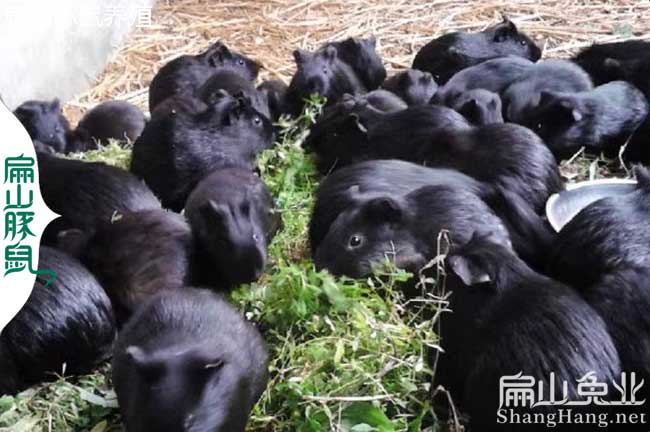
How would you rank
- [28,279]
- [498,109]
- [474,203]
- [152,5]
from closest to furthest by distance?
[28,279]
[474,203]
[498,109]
[152,5]

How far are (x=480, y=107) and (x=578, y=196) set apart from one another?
0.78 m

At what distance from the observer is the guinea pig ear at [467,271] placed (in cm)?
312

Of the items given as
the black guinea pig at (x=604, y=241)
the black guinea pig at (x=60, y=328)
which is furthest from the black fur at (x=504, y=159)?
the black guinea pig at (x=60, y=328)

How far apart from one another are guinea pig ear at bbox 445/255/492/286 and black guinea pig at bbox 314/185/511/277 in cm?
42

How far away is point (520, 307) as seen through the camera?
3059 millimetres

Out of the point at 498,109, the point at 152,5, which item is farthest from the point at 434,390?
the point at 152,5

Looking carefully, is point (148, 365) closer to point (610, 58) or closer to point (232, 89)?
point (232, 89)

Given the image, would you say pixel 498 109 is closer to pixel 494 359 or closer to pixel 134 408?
pixel 494 359

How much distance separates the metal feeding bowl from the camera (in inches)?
160

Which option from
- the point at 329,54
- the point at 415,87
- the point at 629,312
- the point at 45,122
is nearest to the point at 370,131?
the point at 415,87

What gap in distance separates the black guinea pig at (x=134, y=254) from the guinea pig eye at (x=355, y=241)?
61 cm

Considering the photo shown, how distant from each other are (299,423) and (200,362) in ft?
1.49

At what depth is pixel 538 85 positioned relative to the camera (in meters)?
5.25

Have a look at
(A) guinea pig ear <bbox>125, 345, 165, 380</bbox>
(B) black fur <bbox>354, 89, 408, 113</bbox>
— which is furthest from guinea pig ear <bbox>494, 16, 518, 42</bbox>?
(A) guinea pig ear <bbox>125, 345, 165, 380</bbox>
